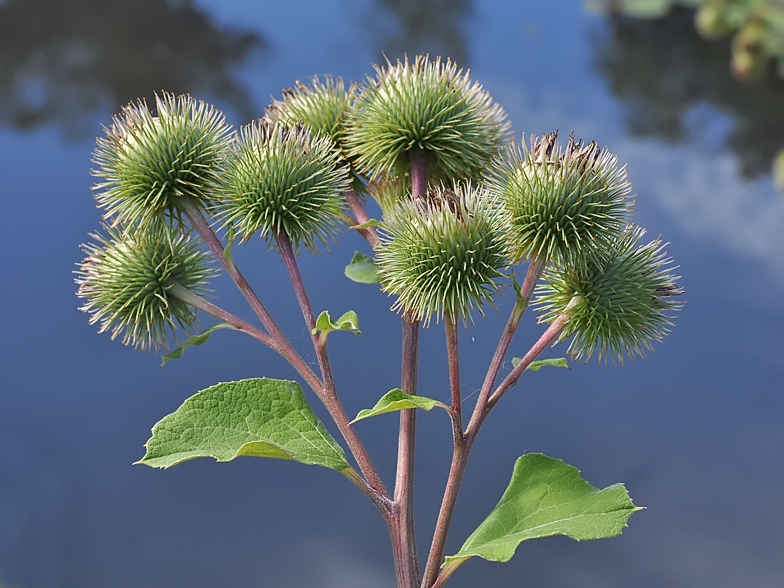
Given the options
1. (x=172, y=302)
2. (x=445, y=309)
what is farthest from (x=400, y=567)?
(x=172, y=302)

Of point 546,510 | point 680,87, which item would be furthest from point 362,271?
point 680,87

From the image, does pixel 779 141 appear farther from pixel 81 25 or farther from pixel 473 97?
pixel 81 25

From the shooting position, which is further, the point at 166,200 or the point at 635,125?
the point at 635,125

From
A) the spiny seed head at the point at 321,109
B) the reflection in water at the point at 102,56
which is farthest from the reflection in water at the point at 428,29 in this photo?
the spiny seed head at the point at 321,109

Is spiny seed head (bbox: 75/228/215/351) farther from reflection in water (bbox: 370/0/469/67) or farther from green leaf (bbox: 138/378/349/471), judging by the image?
reflection in water (bbox: 370/0/469/67)

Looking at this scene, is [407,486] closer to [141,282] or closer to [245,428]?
[245,428]

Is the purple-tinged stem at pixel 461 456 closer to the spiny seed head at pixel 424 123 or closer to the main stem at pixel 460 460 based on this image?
the main stem at pixel 460 460

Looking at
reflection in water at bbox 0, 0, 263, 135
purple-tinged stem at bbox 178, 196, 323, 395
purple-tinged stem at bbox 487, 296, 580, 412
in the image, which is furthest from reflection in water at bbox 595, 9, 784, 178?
purple-tinged stem at bbox 178, 196, 323, 395
